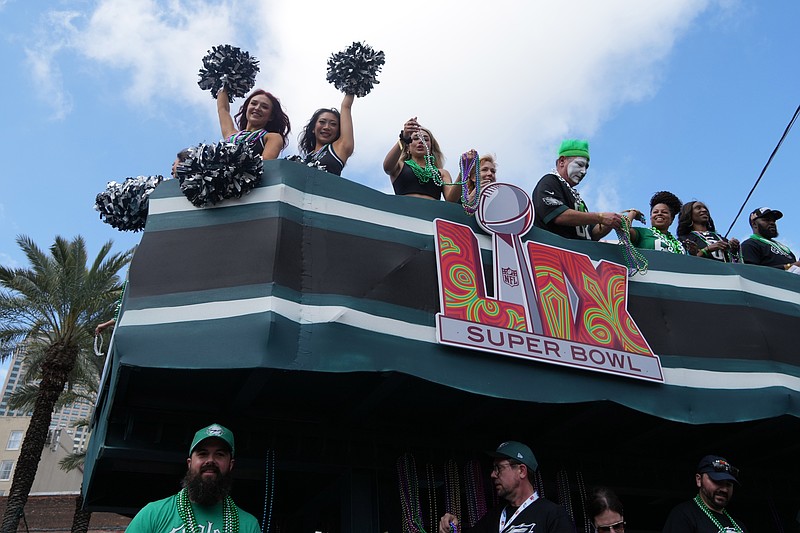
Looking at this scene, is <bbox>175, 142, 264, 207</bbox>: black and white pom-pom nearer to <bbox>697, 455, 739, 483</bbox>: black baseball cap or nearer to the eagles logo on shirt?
the eagles logo on shirt

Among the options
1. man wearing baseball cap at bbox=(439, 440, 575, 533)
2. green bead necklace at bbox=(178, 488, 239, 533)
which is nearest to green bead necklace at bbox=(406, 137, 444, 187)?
man wearing baseball cap at bbox=(439, 440, 575, 533)

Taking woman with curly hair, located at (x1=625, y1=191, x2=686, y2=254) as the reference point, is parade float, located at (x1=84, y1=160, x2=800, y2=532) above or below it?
below

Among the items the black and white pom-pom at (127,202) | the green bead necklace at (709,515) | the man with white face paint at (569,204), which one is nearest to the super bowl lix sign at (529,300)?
the man with white face paint at (569,204)

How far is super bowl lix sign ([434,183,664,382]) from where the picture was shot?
5266 mm

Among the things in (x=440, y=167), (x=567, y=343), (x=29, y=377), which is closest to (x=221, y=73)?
(x=440, y=167)

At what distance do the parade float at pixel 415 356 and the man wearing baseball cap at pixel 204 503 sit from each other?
1.70 feet

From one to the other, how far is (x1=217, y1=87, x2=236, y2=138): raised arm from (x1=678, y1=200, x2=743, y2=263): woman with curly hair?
5259mm

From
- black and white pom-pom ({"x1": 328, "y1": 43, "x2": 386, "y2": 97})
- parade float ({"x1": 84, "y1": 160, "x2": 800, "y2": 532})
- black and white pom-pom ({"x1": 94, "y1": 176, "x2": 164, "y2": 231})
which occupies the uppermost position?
black and white pom-pom ({"x1": 328, "y1": 43, "x2": 386, "y2": 97})

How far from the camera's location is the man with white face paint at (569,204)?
21.6 feet

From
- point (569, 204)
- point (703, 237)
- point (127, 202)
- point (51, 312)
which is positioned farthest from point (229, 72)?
point (51, 312)

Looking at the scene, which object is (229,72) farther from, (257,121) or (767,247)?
(767,247)

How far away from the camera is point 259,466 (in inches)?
210

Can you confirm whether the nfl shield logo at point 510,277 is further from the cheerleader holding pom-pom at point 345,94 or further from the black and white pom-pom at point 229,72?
the black and white pom-pom at point 229,72

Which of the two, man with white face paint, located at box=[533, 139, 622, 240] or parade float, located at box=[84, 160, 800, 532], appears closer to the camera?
parade float, located at box=[84, 160, 800, 532]
